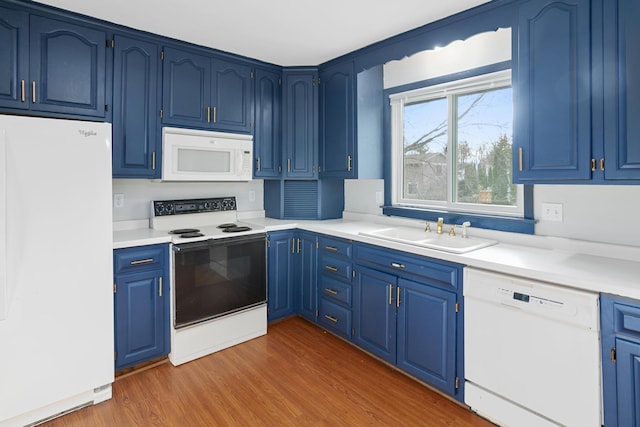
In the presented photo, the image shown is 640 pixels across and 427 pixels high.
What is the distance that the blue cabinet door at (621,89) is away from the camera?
163cm

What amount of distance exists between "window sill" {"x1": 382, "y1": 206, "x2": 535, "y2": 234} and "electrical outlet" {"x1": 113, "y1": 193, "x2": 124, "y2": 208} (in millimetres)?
2172

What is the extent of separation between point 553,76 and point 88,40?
2.81 m

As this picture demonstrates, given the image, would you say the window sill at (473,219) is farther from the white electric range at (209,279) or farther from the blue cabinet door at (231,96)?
the blue cabinet door at (231,96)

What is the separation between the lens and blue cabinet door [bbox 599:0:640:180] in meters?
1.63

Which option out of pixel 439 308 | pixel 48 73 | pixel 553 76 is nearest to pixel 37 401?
pixel 48 73

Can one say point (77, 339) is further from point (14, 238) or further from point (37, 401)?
point (14, 238)

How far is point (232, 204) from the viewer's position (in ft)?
11.1

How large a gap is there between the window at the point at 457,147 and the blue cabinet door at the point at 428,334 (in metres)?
0.86

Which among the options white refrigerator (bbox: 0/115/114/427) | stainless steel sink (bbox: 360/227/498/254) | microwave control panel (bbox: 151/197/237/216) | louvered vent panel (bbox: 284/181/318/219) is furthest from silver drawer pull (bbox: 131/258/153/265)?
stainless steel sink (bbox: 360/227/498/254)

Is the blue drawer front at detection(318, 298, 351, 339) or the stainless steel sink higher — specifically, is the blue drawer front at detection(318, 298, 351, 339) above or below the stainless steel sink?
below

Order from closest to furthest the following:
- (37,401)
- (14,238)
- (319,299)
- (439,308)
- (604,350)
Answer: (604,350), (14,238), (37,401), (439,308), (319,299)


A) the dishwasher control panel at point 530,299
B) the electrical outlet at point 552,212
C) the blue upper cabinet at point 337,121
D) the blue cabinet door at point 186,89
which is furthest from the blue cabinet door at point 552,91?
the blue cabinet door at point 186,89

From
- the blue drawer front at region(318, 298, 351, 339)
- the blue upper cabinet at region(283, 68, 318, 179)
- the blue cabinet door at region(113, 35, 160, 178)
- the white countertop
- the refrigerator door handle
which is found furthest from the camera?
the blue upper cabinet at region(283, 68, 318, 179)

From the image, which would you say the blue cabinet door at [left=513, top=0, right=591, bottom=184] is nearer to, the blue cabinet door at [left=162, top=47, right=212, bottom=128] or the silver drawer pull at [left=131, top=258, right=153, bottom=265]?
the blue cabinet door at [left=162, top=47, right=212, bottom=128]
